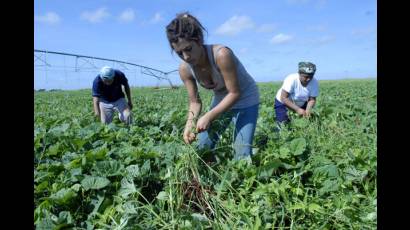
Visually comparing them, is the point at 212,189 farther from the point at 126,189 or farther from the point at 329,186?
the point at 329,186

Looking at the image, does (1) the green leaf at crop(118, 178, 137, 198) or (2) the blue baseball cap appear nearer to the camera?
(1) the green leaf at crop(118, 178, 137, 198)

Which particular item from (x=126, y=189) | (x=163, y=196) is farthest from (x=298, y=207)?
(x=126, y=189)

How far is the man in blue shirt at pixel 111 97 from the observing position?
6578 millimetres

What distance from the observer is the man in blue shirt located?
21.6 ft

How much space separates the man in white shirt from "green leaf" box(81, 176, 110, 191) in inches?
127

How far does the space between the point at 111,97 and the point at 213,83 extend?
3.62 m

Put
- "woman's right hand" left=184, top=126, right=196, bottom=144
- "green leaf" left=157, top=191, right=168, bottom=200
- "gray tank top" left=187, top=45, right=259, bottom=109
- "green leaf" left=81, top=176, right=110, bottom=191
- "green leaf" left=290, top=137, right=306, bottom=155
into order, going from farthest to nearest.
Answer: "green leaf" left=290, top=137, right=306, bottom=155 < "gray tank top" left=187, top=45, right=259, bottom=109 < "woman's right hand" left=184, top=126, right=196, bottom=144 < "green leaf" left=81, top=176, right=110, bottom=191 < "green leaf" left=157, top=191, right=168, bottom=200

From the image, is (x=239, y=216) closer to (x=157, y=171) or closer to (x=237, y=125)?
(x=157, y=171)

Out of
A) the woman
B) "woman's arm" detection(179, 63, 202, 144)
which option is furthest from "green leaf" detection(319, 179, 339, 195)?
"woman's arm" detection(179, 63, 202, 144)

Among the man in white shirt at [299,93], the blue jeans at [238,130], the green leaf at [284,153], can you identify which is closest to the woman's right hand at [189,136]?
the blue jeans at [238,130]

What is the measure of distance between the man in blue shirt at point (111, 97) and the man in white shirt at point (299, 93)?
2.37 meters

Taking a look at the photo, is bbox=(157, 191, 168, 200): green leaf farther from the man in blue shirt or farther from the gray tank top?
the man in blue shirt

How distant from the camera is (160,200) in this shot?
2697 mm
